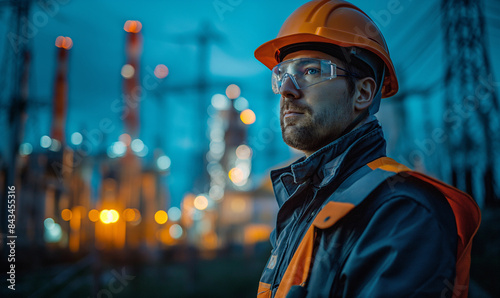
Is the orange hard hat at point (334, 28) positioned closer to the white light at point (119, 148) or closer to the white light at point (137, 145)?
the white light at point (119, 148)

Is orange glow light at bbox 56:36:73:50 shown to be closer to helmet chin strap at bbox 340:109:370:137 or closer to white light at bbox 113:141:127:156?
white light at bbox 113:141:127:156

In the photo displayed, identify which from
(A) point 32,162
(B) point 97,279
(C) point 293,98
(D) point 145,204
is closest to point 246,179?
(D) point 145,204

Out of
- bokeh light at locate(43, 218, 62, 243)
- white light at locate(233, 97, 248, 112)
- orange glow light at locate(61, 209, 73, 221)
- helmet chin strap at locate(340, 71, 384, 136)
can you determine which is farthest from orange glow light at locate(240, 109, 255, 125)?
helmet chin strap at locate(340, 71, 384, 136)

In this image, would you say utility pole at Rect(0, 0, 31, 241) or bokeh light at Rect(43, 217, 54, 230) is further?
bokeh light at Rect(43, 217, 54, 230)

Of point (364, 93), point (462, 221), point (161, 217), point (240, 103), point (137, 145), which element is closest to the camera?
point (462, 221)

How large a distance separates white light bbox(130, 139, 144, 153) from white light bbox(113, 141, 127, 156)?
2.71 feet

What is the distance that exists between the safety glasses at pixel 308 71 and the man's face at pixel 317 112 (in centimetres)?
3

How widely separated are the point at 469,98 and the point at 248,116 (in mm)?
33937

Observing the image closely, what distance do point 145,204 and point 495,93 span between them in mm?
35947

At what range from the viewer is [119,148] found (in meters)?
32.1

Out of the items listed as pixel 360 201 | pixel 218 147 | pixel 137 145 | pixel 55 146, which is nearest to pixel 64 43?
pixel 55 146

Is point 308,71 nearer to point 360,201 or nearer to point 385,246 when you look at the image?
point 360,201

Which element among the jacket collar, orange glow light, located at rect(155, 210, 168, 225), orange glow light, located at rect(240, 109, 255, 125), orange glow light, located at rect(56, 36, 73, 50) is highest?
orange glow light, located at rect(56, 36, 73, 50)

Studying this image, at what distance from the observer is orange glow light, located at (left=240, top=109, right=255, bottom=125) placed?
42.5 metres
